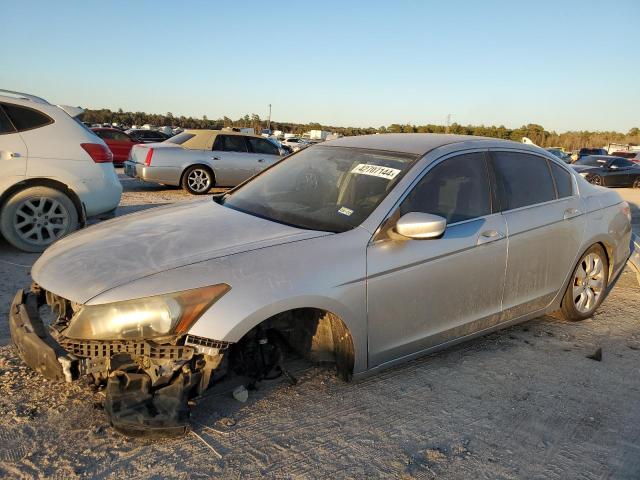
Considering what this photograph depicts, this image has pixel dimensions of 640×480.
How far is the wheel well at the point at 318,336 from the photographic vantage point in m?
2.96

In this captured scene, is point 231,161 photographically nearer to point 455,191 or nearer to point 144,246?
point 455,191

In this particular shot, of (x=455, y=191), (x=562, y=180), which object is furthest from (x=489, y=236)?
(x=562, y=180)

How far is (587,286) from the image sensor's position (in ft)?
15.3

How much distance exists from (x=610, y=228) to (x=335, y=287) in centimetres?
316

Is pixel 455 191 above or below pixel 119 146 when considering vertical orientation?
above

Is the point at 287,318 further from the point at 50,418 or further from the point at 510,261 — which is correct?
the point at 510,261

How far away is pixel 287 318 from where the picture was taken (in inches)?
118

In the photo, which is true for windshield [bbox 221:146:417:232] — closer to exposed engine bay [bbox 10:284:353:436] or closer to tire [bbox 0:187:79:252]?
exposed engine bay [bbox 10:284:353:436]

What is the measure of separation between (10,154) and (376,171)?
4.39 m

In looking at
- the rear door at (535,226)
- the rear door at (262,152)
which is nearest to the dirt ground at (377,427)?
the rear door at (535,226)

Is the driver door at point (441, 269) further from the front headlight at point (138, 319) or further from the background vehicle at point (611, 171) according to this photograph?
the background vehicle at point (611, 171)

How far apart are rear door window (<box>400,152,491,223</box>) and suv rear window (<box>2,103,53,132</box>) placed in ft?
15.5

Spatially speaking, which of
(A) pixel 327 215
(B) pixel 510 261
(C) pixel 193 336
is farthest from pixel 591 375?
(C) pixel 193 336

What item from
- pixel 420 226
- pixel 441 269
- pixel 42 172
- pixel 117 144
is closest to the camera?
pixel 420 226
